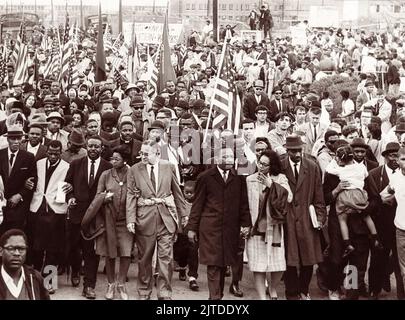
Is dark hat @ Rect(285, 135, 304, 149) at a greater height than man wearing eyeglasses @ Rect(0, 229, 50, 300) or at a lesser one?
greater

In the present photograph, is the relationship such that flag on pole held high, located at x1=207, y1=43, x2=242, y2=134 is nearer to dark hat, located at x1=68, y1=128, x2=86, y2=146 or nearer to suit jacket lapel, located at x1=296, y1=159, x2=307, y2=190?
suit jacket lapel, located at x1=296, y1=159, x2=307, y2=190

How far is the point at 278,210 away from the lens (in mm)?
9125

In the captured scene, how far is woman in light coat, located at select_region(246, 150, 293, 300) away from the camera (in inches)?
360

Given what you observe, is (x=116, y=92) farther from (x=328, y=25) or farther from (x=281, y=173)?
(x=328, y=25)

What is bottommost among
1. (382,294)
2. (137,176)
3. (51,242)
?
(382,294)

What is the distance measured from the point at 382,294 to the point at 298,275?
1.07 metres

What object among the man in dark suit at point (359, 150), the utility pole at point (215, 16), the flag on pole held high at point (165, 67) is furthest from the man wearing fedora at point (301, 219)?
the utility pole at point (215, 16)

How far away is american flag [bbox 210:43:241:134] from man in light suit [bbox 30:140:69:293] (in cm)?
206

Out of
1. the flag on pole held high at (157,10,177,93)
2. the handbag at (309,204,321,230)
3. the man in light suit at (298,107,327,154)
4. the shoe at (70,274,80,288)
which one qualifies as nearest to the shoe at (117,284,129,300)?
the shoe at (70,274,80,288)

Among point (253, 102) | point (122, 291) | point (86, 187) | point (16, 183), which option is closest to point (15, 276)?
point (122, 291)

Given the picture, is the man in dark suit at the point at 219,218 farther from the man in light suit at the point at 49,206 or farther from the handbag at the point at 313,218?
the man in light suit at the point at 49,206

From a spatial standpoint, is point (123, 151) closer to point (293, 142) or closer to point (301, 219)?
point (293, 142)

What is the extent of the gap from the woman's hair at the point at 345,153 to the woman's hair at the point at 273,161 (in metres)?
→ 0.76
